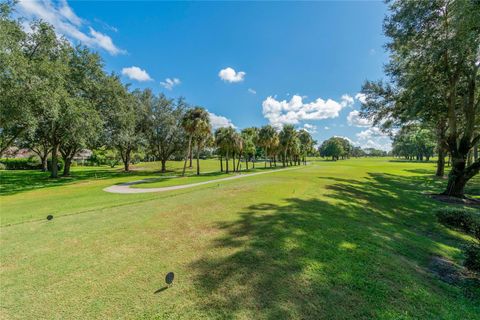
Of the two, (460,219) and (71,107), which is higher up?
(71,107)

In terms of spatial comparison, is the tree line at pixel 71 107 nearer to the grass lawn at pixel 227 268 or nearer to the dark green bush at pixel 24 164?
the dark green bush at pixel 24 164

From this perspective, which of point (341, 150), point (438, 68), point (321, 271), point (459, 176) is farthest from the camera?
point (341, 150)

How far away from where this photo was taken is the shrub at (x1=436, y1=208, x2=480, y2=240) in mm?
7381

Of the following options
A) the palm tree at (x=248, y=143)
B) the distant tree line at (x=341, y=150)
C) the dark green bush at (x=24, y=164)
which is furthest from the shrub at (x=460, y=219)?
the distant tree line at (x=341, y=150)

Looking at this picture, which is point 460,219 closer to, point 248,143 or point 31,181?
point 248,143

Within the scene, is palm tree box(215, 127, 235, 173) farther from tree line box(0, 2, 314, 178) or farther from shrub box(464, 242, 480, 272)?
shrub box(464, 242, 480, 272)

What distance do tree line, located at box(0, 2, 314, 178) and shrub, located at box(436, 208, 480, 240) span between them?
22.1m

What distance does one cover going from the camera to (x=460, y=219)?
803cm

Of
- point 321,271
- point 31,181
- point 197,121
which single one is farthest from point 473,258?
point 31,181

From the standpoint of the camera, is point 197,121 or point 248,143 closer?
point 197,121

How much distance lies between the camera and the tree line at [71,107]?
15133 millimetres

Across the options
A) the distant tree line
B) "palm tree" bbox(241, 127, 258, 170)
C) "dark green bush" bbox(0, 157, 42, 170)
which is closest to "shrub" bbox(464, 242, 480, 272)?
"palm tree" bbox(241, 127, 258, 170)

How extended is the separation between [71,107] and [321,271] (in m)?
24.0

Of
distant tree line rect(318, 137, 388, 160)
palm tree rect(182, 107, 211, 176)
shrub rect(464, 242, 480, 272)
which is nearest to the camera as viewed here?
shrub rect(464, 242, 480, 272)
